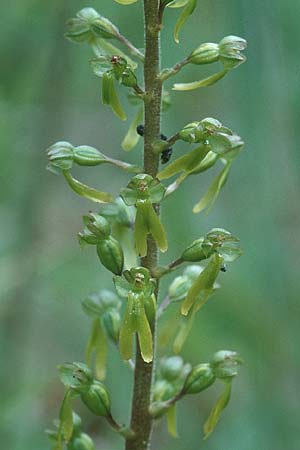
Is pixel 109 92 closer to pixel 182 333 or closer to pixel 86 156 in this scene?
pixel 86 156

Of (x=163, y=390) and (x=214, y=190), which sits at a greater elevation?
(x=214, y=190)

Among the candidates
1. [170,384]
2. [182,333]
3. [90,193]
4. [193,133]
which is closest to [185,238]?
[182,333]

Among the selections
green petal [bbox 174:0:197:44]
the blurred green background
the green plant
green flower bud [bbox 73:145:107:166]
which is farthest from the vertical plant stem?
the blurred green background

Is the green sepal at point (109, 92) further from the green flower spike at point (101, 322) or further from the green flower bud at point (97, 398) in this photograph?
the green flower bud at point (97, 398)

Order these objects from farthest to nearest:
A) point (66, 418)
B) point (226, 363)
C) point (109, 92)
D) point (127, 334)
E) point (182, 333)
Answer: point (182, 333) → point (226, 363) → point (66, 418) → point (109, 92) → point (127, 334)

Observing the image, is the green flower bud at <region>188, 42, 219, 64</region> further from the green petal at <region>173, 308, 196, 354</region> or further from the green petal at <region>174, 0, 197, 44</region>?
the green petal at <region>173, 308, 196, 354</region>

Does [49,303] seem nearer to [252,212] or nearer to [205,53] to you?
[252,212]

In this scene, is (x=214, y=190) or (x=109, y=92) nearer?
(x=109, y=92)

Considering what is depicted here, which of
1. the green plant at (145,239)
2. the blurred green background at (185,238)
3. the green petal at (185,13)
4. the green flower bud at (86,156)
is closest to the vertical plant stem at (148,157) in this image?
the green plant at (145,239)
